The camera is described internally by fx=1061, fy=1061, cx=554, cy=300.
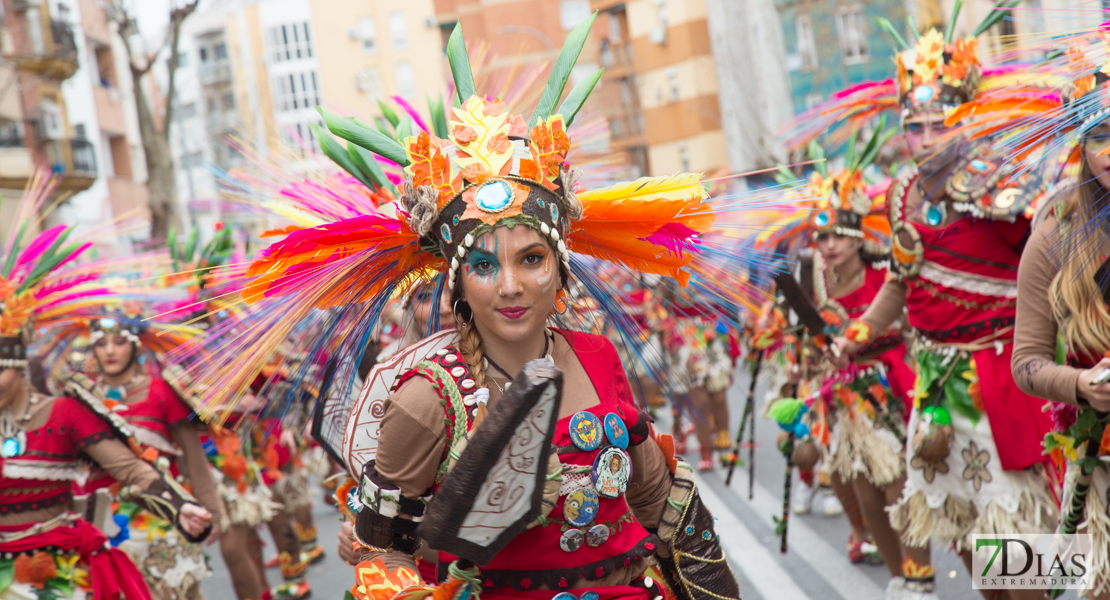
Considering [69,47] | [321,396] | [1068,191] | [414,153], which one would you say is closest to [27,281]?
[321,396]

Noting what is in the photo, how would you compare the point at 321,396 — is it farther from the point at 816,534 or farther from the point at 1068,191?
the point at 816,534

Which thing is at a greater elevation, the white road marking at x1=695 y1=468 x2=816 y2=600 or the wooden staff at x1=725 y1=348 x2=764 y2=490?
the wooden staff at x1=725 y1=348 x2=764 y2=490

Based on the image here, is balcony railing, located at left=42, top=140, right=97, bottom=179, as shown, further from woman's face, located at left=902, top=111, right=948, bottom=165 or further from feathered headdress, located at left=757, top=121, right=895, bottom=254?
woman's face, located at left=902, top=111, right=948, bottom=165

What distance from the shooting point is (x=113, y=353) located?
6594mm

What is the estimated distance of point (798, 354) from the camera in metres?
7.22

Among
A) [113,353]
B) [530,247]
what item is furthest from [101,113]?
[530,247]

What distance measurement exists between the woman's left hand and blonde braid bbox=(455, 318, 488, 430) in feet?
8.34

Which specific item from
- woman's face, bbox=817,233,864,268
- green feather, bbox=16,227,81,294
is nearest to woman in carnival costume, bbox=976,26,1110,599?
woman's face, bbox=817,233,864,268

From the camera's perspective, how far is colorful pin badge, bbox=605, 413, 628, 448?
275 centimetres

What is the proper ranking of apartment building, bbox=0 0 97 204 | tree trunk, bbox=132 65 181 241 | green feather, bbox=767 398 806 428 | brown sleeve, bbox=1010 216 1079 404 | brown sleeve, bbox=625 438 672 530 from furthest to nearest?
apartment building, bbox=0 0 97 204 → tree trunk, bbox=132 65 181 241 → green feather, bbox=767 398 806 428 → brown sleeve, bbox=1010 216 1079 404 → brown sleeve, bbox=625 438 672 530

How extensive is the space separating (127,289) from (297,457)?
2.61m

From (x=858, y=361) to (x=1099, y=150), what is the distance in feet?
10.6

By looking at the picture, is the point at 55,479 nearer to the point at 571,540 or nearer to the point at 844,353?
the point at 571,540

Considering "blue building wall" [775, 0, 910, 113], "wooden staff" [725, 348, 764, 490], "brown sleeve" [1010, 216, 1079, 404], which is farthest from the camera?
"blue building wall" [775, 0, 910, 113]
